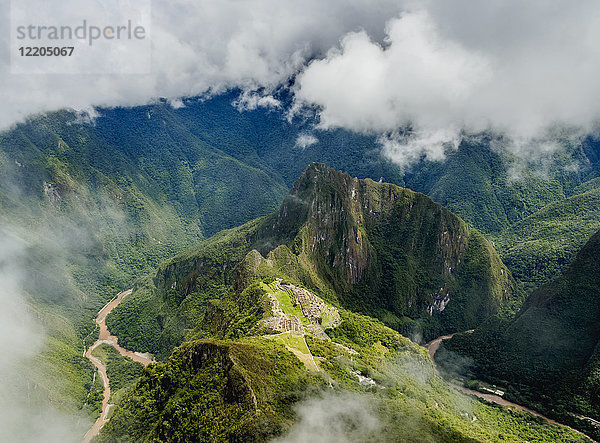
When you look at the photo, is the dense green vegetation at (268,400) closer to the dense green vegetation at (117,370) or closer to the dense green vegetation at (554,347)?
the dense green vegetation at (554,347)

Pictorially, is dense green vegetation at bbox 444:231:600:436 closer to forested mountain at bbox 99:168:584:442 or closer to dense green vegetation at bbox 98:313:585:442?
forested mountain at bbox 99:168:584:442

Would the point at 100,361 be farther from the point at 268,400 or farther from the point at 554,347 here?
the point at 554,347

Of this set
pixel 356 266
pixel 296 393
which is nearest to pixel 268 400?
pixel 296 393

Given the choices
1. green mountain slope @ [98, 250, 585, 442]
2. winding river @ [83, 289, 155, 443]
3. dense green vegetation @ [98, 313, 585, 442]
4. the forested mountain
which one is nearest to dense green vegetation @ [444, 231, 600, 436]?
green mountain slope @ [98, 250, 585, 442]

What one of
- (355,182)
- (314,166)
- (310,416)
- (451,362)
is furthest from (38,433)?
(355,182)

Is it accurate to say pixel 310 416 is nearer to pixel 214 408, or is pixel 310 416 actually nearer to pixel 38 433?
pixel 214 408
